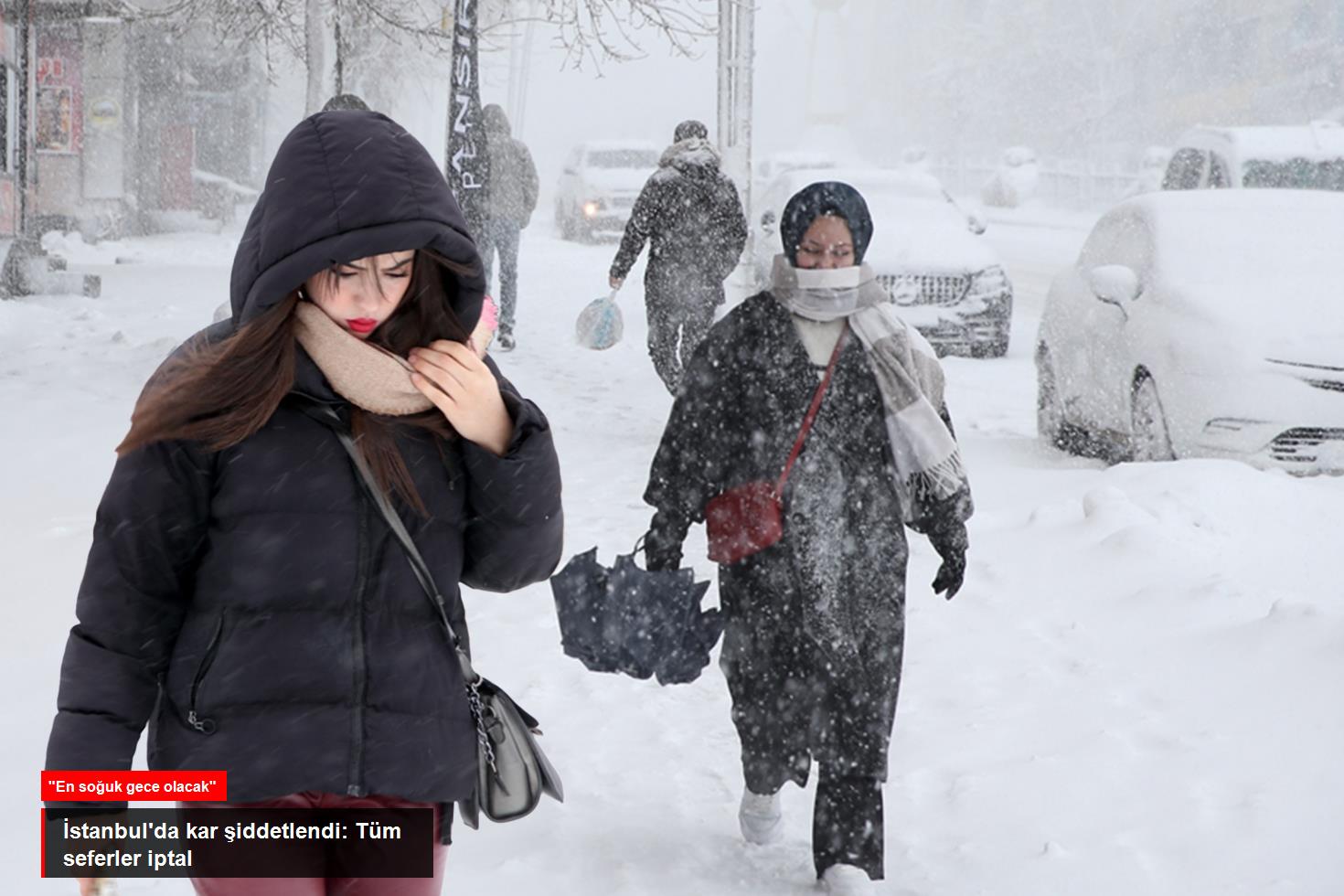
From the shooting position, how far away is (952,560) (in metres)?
3.88

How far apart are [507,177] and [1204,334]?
6544 millimetres

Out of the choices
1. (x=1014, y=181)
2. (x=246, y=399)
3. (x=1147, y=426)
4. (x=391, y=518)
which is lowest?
(x=1147, y=426)

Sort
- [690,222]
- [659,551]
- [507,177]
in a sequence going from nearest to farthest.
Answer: [659,551] < [690,222] < [507,177]

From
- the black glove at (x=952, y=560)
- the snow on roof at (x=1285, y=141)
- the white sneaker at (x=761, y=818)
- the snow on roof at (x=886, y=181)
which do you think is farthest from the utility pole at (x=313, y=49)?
the black glove at (x=952, y=560)

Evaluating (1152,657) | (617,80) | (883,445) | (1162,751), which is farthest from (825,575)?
(617,80)

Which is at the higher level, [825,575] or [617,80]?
[617,80]

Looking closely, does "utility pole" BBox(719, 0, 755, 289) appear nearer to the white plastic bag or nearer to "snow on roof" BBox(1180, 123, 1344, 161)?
"snow on roof" BBox(1180, 123, 1344, 161)

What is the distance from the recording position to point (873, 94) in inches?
3219

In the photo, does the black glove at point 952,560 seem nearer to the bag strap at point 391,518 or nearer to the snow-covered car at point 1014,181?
the bag strap at point 391,518

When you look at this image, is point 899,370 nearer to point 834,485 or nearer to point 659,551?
point 834,485

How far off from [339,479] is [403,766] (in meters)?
0.42

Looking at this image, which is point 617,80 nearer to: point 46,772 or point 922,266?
point 922,266

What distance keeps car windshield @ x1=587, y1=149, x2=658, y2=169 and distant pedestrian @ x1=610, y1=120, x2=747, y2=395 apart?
737 inches

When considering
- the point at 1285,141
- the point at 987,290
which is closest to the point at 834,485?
the point at 987,290
